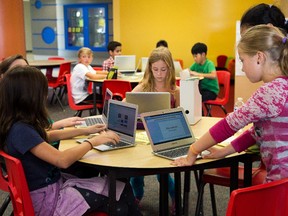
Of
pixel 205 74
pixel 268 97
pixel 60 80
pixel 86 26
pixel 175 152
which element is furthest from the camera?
pixel 86 26

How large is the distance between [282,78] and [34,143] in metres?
1.18

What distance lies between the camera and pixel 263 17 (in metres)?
2.53

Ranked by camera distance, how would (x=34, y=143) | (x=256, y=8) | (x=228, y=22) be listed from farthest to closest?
1. (x=228, y=22)
2. (x=256, y=8)
3. (x=34, y=143)

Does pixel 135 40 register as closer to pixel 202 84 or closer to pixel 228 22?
pixel 228 22

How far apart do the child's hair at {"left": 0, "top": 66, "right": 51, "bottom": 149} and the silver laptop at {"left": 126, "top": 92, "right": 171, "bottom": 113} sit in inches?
28.8

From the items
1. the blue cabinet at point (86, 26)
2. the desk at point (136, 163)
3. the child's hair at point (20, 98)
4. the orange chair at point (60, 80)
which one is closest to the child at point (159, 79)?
the desk at point (136, 163)

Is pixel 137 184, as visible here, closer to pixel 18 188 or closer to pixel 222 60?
pixel 18 188

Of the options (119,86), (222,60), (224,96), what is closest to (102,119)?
(119,86)

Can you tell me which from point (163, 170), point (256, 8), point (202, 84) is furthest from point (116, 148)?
point (202, 84)

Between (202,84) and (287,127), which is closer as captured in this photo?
(287,127)

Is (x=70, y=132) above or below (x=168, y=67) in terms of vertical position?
below

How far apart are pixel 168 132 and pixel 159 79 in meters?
1.04

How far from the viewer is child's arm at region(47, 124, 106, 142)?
7.93 feet

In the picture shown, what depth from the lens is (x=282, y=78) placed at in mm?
1738
